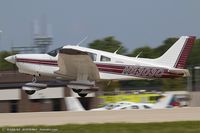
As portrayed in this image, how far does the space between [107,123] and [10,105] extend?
1676 inches

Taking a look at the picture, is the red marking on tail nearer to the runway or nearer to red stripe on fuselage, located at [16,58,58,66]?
red stripe on fuselage, located at [16,58,58,66]

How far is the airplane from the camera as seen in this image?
27.5m

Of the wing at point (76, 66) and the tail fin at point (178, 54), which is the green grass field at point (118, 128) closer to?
the wing at point (76, 66)

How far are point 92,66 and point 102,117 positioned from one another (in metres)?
8.36

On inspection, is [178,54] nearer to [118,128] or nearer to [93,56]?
[93,56]

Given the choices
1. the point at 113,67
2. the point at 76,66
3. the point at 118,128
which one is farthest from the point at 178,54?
the point at 118,128

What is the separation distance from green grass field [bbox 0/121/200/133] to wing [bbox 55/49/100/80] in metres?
10.8

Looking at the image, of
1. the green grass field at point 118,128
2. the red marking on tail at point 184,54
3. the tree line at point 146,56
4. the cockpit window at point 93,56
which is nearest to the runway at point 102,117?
the green grass field at point 118,128

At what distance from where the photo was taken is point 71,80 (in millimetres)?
29234

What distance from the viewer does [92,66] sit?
27922mm

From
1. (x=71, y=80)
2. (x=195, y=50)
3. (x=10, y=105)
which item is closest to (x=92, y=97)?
(x=10, y=105)

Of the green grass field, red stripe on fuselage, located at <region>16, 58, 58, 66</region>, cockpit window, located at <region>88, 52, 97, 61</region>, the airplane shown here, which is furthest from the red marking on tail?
the green grass field

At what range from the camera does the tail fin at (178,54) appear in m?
28.6

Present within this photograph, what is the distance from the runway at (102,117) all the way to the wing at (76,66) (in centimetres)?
693
